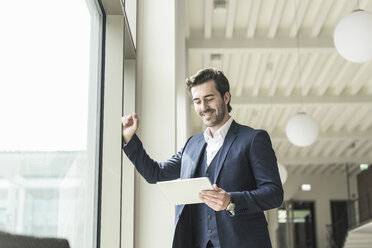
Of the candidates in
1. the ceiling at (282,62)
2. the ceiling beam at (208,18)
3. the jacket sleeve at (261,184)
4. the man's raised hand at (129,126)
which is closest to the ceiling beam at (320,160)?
the ceiling at (282,62)

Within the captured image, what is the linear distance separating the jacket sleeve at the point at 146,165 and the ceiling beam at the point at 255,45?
6767 millimetres

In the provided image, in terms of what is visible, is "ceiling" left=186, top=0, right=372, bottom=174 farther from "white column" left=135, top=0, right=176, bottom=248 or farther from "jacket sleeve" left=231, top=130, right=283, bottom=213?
"jacket sleeve" left=231, top=130, right=283, bottom=213

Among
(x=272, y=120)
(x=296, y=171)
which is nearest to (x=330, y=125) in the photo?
(x=272, y=120)

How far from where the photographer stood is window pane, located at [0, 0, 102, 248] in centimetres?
120

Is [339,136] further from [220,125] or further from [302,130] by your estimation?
A: [220,125]

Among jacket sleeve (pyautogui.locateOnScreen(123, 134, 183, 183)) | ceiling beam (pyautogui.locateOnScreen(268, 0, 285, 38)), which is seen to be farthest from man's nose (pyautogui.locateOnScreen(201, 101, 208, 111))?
ceiling beam (pyautogui.locateOnScreen(268, 0, 285, 38))

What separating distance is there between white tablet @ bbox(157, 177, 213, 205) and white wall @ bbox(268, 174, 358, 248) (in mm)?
18924

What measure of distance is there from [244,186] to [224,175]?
88 millimetres

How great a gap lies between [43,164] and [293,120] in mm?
5068

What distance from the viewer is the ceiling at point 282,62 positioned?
8.50 m

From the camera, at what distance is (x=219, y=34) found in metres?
9.23

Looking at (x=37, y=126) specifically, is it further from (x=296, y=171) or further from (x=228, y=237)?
(x=296, y=171)

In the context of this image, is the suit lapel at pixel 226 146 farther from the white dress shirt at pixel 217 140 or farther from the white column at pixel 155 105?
the white column at pixel 155 105

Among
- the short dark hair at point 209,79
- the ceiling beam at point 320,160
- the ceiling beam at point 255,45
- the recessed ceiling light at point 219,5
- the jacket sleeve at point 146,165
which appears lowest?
the jacket sleeve at point 146,165
